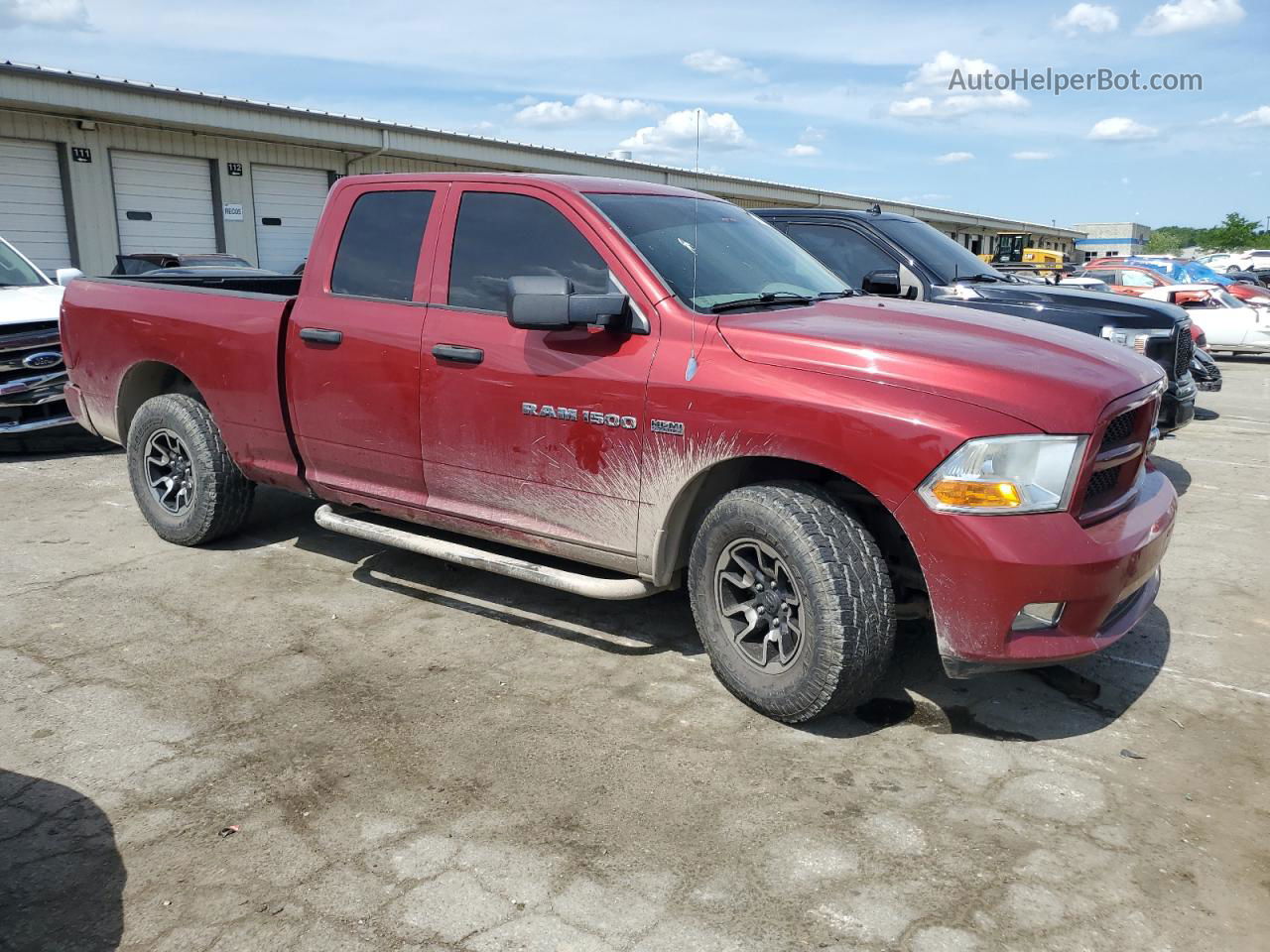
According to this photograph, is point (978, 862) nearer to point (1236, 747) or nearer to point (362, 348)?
point (1236, 747)

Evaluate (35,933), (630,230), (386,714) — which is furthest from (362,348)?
(35,933)

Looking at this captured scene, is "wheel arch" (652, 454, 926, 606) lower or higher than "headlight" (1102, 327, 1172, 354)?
lower

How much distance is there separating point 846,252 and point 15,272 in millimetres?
7251

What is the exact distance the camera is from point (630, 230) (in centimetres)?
418

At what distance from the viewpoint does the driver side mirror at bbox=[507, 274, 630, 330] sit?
3.77 metres

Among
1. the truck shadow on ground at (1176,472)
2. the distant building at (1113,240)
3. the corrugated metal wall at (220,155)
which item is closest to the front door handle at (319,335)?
the truck shadow on ground at (1176,472)

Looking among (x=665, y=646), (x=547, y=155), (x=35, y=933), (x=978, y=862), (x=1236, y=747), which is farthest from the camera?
(x=547, y=155)

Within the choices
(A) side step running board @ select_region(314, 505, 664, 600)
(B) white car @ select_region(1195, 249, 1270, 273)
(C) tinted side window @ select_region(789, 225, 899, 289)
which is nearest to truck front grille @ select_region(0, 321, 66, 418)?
(A) side step running board @ select_region(314, 505, 664, 600)

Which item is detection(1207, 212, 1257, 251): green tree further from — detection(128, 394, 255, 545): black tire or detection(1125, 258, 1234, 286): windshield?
detection(128, 394, 255, 545): black tire

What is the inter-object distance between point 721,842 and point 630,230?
239 cm

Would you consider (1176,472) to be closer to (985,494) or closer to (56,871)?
(985,494)

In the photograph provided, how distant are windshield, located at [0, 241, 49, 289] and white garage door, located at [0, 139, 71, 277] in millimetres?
8569

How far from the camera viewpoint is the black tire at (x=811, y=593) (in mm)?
3475

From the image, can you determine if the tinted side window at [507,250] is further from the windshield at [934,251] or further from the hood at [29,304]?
the hood at [29,304]
